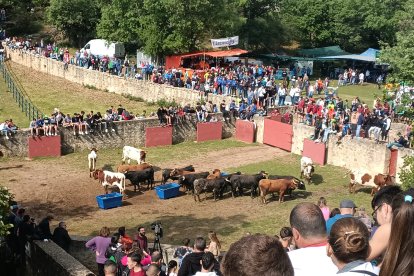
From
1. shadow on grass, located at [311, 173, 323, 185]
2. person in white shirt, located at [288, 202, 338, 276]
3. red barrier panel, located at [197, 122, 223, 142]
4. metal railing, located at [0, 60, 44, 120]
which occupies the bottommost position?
shadow on grass, located at [311, 173, 323, 185]

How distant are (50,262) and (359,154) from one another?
782 inches

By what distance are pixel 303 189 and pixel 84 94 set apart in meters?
27.0

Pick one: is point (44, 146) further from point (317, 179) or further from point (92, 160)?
point (317, 179)

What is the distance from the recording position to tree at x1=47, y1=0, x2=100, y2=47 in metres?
63.9

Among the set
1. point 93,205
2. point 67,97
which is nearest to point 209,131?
point 93,205

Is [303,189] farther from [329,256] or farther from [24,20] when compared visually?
[24,20]

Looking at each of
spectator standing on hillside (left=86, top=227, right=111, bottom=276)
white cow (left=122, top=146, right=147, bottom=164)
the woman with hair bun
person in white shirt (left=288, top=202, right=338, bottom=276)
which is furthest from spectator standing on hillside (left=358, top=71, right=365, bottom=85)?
the woman with hair bun

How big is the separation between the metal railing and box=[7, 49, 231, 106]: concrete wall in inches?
103

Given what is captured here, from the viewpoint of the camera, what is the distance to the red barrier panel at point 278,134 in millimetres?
33812

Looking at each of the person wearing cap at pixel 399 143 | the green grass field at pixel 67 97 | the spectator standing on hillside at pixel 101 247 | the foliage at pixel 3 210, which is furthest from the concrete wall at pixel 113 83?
the foliage at pixel 3 210

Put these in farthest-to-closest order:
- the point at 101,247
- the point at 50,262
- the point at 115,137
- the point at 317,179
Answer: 1. the point at 115,137
2. the point at 317,179
3. the point at 101,247
4. the point at 50,262

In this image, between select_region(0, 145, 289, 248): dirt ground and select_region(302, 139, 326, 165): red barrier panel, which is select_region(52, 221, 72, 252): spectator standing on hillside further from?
select_region(302, 139, 326, 165): red barrier panel

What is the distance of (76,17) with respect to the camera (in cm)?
6475

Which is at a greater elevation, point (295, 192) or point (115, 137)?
point (115, 137)
